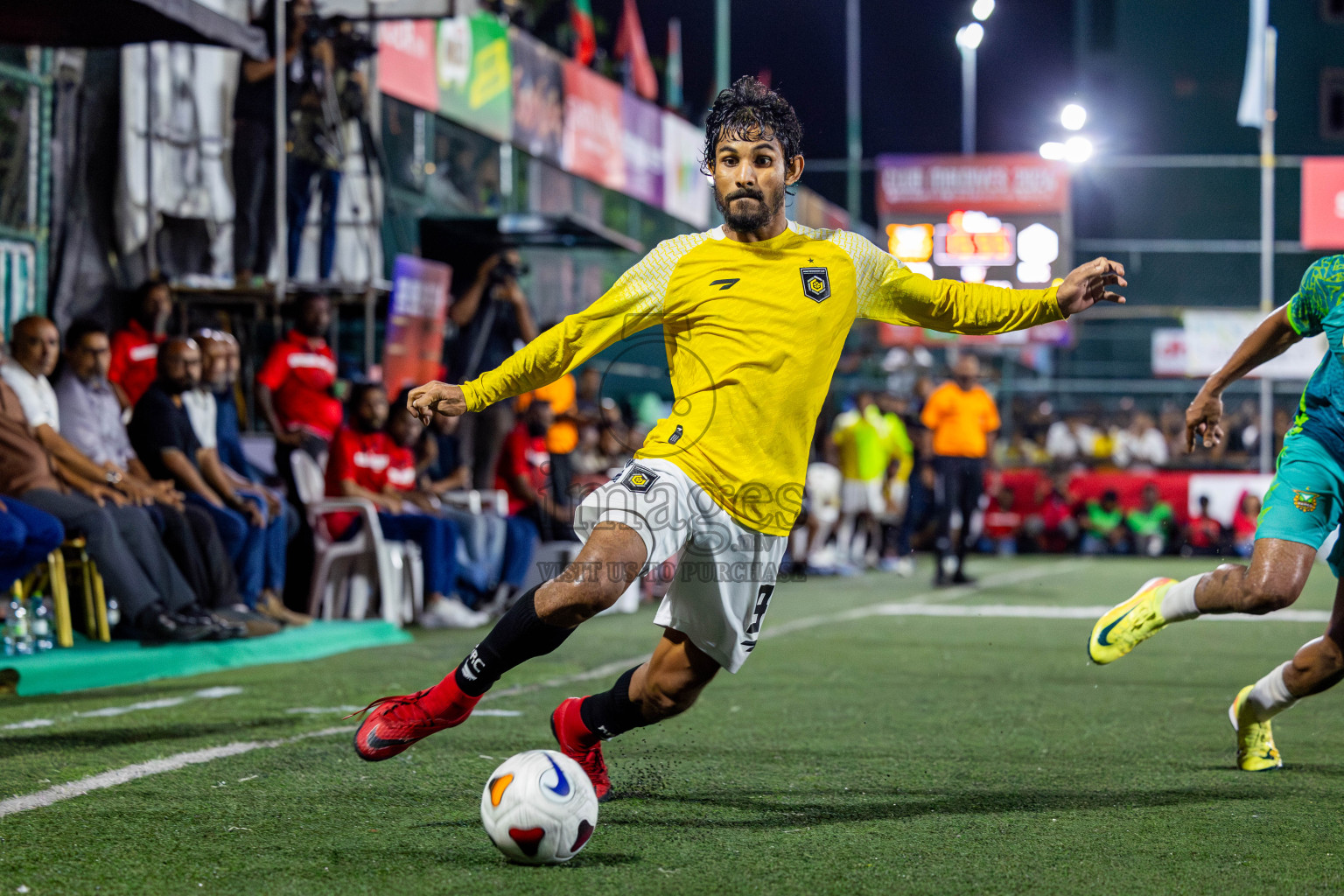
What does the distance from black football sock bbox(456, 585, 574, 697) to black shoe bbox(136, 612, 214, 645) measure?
4.13 metres

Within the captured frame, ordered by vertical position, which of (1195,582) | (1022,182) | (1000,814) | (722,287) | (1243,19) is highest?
(1243,19)

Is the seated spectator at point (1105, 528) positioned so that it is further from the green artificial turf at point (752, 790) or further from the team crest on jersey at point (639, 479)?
the team crest on jersey at point (639, 479)

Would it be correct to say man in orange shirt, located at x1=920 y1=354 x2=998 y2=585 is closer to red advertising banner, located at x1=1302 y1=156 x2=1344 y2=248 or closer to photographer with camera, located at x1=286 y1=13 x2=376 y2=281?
photographer with camera, located at x1=286 y1=13 x2=376 y2=281

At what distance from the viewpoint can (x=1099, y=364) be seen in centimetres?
2578

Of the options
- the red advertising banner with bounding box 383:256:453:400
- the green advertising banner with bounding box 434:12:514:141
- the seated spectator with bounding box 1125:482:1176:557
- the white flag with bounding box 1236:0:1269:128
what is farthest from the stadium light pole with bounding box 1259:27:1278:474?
the red advertising banner with bounding box 383:256:453:400

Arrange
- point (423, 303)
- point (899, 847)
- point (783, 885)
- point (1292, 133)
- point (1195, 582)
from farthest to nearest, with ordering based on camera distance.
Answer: point (1292, 133), point (423, 303), point (1195, 582), point (899, 847), point (783, 885)

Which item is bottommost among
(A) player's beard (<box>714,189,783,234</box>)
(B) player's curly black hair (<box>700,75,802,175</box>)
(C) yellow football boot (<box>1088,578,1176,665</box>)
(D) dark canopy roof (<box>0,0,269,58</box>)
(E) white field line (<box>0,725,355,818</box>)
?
(E) white field line (<box>0,725,355,818</box>)

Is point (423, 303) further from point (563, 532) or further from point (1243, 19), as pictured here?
point (1243, 19)

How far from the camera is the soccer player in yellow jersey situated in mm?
3848

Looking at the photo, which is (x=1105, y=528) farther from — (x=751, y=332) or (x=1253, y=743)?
(x=751, y=332)

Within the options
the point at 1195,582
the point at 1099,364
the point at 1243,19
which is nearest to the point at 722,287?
the point at 1195,582

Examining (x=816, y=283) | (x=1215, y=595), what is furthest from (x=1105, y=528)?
(x=816, y=283)

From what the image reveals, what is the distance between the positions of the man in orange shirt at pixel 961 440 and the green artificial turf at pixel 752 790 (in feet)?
20.0

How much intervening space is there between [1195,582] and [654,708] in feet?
5.87
